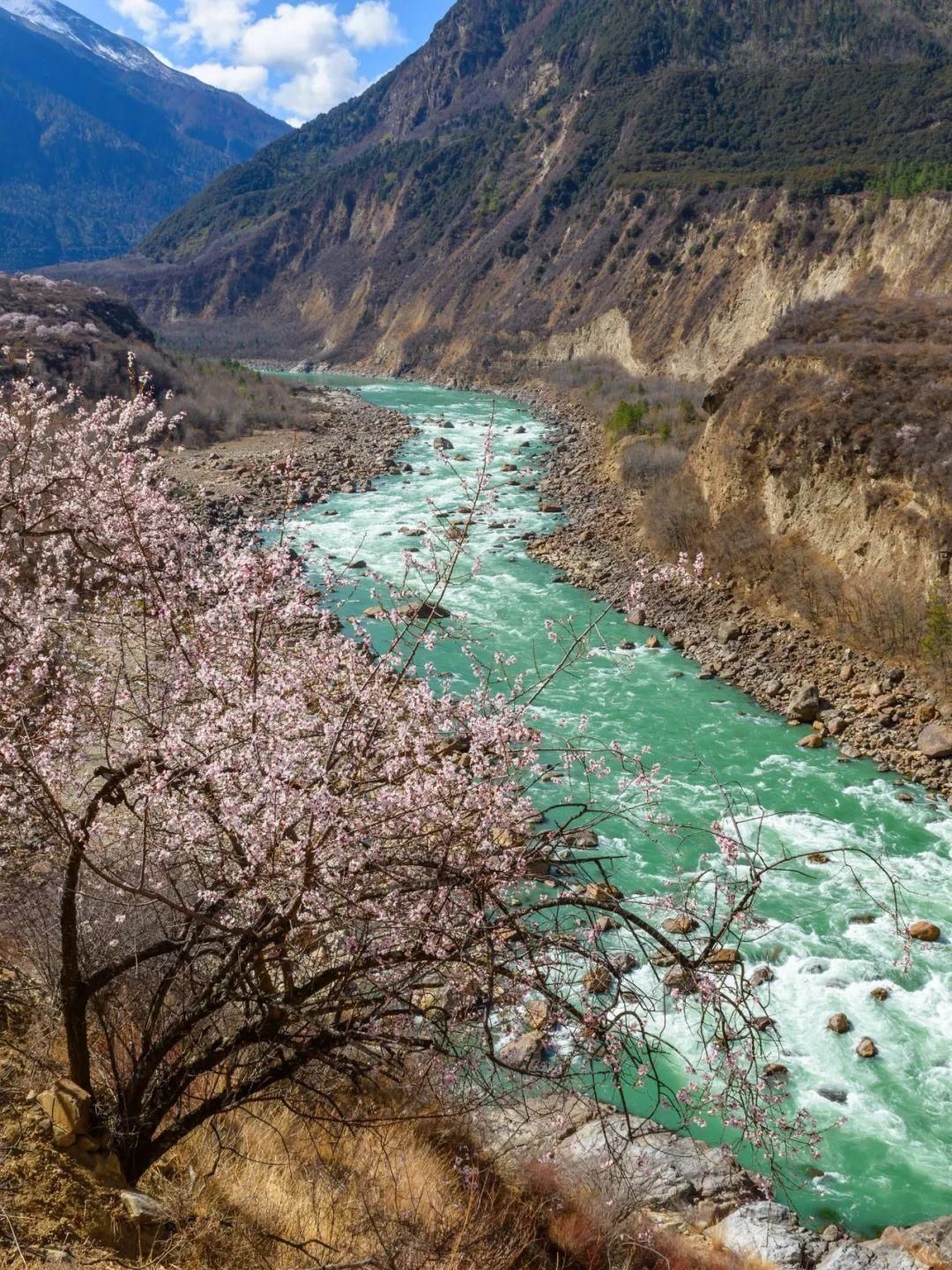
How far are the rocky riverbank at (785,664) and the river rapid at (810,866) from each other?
1.45ft

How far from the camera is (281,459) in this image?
23641mm

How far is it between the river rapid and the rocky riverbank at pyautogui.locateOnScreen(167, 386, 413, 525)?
5.52m

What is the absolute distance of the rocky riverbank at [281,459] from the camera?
27938 millimetres

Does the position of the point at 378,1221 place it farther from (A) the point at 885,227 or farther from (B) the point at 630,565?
(A) the point at 885,227

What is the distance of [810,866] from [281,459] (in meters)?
17.3

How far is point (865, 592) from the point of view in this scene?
17.6m

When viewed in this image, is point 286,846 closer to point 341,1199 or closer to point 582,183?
point 341,1199

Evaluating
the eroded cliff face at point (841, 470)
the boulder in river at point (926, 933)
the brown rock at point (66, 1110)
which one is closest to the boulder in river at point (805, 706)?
the eroded cliff face at point (841, 470)

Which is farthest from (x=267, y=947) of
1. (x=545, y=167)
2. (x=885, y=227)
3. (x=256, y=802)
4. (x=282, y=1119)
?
(x=545, y=167)

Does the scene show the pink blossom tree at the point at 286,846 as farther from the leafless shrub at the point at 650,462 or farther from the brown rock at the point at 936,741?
the leafless shrub at the point at 650,462

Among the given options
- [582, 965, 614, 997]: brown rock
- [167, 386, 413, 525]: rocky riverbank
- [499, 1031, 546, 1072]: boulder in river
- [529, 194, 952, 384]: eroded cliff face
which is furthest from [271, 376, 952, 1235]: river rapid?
[529, 194, 952, 384]: eroded cliff face

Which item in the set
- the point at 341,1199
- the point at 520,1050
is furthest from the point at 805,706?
the point at 341,1199

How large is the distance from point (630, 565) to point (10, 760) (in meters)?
20.1

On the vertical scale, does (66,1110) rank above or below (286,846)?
below
